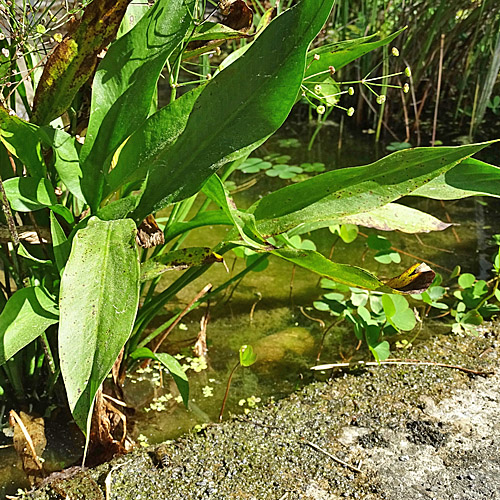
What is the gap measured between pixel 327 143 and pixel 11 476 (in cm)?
200

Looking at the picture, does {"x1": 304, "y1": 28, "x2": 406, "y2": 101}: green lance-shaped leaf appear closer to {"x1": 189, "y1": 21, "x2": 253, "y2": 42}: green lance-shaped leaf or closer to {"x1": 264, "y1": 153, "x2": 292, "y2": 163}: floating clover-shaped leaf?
{"x1": 189, "y1": 21, "x2": 253, "y2": 42}: green lance-shaped leaf

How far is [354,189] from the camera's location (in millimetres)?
1031

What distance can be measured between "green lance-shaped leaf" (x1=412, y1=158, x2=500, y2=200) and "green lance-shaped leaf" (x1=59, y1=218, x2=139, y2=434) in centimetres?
49

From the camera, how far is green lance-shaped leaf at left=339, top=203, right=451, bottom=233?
3.58 ft

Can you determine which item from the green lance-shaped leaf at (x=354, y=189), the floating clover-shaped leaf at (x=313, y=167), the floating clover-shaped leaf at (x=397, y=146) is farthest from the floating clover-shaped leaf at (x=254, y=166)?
the green lance-shaped leaf at (x=354, y=189)

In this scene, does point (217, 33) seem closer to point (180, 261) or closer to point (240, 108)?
point (240, 108)

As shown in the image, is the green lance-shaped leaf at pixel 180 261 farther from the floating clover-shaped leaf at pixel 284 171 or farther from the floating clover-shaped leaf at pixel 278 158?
the floating clover-shaped leaf at pixel 278 158

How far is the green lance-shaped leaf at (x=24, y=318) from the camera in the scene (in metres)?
0.89

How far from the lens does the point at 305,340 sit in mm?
1456

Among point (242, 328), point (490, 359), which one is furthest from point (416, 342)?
point (242, 328)

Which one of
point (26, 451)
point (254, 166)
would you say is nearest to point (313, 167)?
point (254, 166)

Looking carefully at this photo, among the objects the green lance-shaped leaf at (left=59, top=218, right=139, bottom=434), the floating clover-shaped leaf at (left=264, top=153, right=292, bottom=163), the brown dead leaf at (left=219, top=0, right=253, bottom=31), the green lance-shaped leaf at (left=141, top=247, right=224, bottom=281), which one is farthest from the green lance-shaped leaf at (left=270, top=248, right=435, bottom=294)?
the floating clover-shaped leaf at (left=264, top=153, right=292, bottom=163)

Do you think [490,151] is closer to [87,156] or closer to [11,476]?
[87,156]

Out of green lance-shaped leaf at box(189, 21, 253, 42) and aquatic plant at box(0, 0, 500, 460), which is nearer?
aquatic plant at box(0, 0, 500, 460)
